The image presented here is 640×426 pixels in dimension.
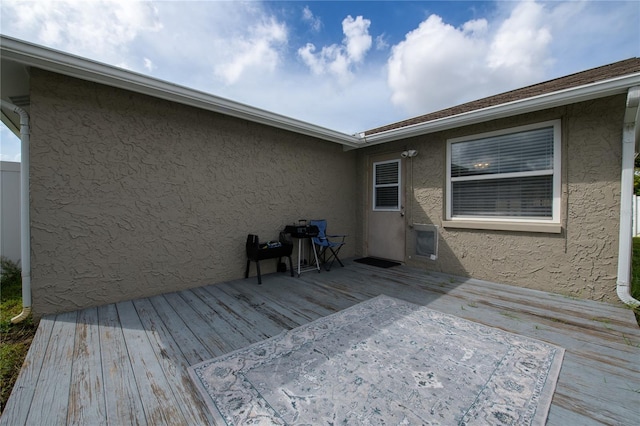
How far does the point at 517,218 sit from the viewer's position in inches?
153

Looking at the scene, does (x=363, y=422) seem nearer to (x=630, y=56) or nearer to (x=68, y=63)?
(x=68, y=63)

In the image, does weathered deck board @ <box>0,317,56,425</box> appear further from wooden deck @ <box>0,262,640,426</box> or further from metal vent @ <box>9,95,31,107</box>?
metal vent @ <box>9,95,31,107</box>

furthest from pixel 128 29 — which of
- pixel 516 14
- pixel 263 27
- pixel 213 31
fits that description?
pixel 516 14

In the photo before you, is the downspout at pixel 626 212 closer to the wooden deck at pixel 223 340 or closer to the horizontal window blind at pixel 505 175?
the wooden deck at pixel 223 340

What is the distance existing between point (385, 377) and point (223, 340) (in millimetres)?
1439

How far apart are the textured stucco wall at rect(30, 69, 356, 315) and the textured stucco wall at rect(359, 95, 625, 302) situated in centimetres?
372

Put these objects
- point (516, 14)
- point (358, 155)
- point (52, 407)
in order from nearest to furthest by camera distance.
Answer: point (52, 407) < point (516, 14) < point (358, 155)

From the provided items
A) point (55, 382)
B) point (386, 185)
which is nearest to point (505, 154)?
point (386, 185)

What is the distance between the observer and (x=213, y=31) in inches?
157

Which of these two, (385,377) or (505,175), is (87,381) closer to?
(385,377)

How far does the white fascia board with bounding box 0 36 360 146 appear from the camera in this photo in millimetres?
2277

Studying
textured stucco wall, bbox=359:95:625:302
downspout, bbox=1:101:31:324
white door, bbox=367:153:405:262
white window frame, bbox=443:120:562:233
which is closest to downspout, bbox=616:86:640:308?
textured stucco wall, bbox=359:95:625:302

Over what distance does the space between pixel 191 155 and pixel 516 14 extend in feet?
17.8

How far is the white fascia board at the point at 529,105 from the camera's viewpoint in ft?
9.15
